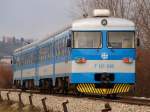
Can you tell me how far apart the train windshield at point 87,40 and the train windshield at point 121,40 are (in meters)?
0.48

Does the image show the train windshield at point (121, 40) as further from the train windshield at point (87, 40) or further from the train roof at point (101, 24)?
the train windshield at point (87, 40)

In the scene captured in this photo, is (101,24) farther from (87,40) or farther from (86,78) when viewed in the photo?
(86,78)

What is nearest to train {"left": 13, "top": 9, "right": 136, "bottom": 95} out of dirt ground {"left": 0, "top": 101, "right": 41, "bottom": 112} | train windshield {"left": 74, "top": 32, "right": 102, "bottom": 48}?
train windshield {"left": 74, "top": 32, "right": 102, "bottom": 48}

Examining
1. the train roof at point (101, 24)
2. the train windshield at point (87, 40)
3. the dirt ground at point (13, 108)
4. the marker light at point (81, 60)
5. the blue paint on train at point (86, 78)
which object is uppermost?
the train roof at point (101, 24)

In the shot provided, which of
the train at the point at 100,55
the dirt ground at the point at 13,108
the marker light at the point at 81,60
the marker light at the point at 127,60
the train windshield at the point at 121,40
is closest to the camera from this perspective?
the dirt ground at the point at 13,108

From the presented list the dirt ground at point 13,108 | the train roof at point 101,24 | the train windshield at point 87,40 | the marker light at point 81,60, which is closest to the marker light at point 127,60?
the train windshield at point 87,40

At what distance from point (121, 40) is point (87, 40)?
1.43m

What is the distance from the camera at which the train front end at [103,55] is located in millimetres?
25125

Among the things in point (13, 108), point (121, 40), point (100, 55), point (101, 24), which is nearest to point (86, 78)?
point (100, 55)

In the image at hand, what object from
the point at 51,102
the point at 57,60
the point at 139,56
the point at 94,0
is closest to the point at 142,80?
the point at 139,56

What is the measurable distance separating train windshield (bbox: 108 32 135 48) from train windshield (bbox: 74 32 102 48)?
0.48m

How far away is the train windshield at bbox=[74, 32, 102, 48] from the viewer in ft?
82.8

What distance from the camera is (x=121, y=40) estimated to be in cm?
2559

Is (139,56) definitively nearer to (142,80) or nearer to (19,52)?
(142,80)
